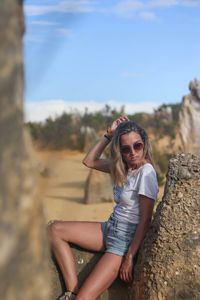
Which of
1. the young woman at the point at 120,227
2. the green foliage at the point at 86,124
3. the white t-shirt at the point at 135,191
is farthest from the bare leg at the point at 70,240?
the green foliage at the point at 86,124

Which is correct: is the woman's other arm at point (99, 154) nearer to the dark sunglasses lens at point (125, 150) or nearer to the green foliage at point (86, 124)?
the dark sunglasses lens at point (125, 150)

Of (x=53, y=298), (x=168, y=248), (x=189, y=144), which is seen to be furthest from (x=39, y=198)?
(x=189, y=144)

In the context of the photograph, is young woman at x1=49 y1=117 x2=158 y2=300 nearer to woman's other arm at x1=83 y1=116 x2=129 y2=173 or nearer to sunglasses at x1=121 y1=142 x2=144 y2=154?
sunglasses at x1=121 y1=142 x2=144 y2=154

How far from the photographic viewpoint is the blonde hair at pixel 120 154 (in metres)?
3.10

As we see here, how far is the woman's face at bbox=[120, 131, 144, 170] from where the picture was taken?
122 inches

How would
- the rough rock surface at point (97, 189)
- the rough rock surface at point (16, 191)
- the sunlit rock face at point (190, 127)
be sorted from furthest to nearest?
the sunlit rock face at point (190, 127) < the rough rock surface at point (97, 189) < the rough rock surface at point (16, 191)

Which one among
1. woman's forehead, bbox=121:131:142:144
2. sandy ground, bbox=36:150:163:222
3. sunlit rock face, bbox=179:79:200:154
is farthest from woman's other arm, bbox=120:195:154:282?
sunlit rock face, bbox=179:79:200:154

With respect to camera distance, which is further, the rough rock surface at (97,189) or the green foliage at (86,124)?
the green foliage at (86,124)

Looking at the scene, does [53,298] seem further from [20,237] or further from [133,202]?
[20,237]

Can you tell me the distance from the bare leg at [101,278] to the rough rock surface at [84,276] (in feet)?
0.69

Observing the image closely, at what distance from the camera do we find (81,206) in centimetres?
885

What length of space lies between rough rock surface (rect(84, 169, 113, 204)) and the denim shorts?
578 cm

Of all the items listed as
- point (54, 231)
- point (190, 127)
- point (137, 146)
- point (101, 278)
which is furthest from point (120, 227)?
point (190, 127)

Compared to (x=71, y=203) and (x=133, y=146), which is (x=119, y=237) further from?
(x=71, y=203)
